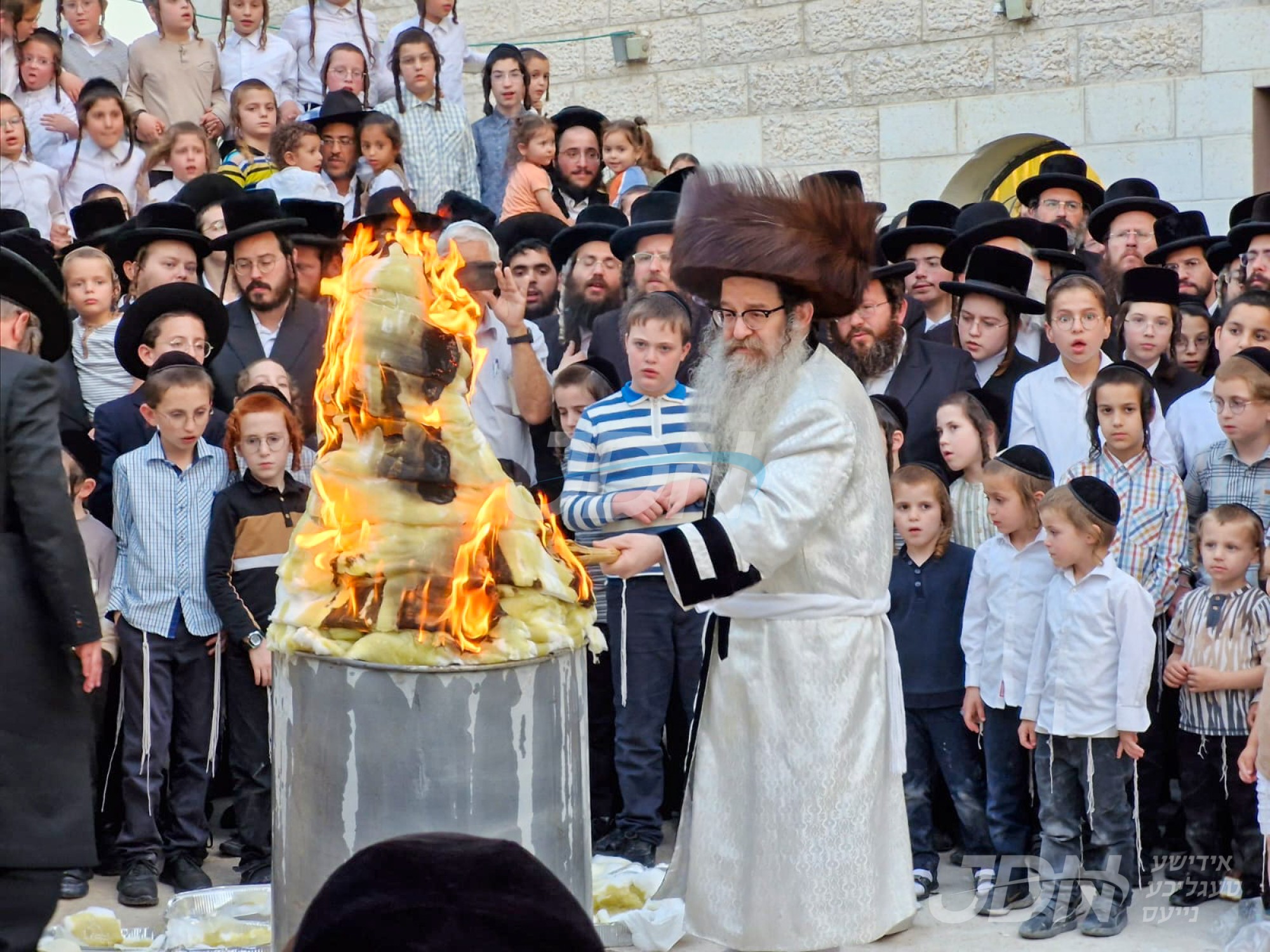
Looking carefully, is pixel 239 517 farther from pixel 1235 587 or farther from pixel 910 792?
pixel 1235 587

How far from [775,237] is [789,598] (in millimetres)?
920

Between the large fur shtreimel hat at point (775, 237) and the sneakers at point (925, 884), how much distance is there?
7.59ft

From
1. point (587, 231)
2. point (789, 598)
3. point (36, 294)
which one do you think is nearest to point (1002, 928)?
point (789, 598)

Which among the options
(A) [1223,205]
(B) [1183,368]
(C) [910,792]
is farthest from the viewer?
(A) [1223,205]

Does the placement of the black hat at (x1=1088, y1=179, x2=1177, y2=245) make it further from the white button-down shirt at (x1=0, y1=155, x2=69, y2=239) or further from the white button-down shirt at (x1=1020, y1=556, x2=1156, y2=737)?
the white button-down shirt at (x1=0, y1=155, x2=69, y2=239)

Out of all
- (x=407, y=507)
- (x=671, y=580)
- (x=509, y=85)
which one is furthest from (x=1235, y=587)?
(x=509, y=85)

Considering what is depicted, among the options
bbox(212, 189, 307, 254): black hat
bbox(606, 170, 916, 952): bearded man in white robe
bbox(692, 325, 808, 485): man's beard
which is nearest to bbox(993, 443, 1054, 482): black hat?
bbox(606, 170, 916, 952): bearded man in white robe

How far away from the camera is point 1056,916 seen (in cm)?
576

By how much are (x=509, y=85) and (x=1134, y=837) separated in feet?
23.3

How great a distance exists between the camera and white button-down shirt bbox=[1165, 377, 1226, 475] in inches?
270

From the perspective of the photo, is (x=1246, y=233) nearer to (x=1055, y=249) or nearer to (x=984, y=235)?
(x=1055, y=249)

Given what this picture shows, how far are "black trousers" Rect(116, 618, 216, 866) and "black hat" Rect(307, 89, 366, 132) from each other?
442 cm

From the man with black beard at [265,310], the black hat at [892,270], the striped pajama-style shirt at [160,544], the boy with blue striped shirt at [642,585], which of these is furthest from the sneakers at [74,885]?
the black hat at [892,270]

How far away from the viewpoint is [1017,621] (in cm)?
616
